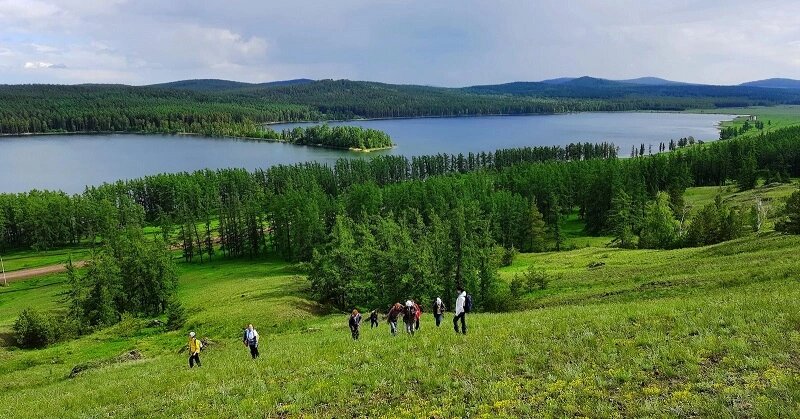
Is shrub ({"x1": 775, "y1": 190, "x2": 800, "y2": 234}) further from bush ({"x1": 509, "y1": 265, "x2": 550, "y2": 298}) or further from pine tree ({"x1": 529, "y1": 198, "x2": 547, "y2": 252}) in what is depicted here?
pine tree ({"x1": 529, "y1": 198, "x2": 547, "y2": 252})

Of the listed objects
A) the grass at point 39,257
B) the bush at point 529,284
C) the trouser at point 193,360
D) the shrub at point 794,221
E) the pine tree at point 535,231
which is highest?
the shrub at point 794,221

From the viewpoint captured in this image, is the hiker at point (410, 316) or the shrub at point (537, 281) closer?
the hiker at point (410, 316)

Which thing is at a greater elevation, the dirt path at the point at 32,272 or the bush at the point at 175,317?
the bush at the point at 175,317

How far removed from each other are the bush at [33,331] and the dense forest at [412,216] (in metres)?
31.8

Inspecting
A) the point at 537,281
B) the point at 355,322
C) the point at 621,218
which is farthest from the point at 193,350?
the point at 621,218

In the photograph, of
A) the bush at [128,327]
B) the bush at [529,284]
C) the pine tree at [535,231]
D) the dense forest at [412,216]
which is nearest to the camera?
the bush at [529,284]

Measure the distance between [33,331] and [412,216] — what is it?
2677 inches

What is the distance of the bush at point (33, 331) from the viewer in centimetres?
5750

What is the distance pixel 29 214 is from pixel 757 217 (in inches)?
6903

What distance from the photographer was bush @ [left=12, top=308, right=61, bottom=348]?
5750 cm

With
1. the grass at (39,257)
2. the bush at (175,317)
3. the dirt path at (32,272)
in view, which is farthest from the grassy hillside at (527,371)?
the grass at (39,257)

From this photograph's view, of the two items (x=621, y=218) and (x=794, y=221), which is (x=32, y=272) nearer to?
(x=621, y=218)

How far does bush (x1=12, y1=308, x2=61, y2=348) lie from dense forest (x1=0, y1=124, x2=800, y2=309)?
3182 centimetres

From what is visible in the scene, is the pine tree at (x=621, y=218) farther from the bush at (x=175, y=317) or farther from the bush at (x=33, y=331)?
the bush at (x=33, y=331)
